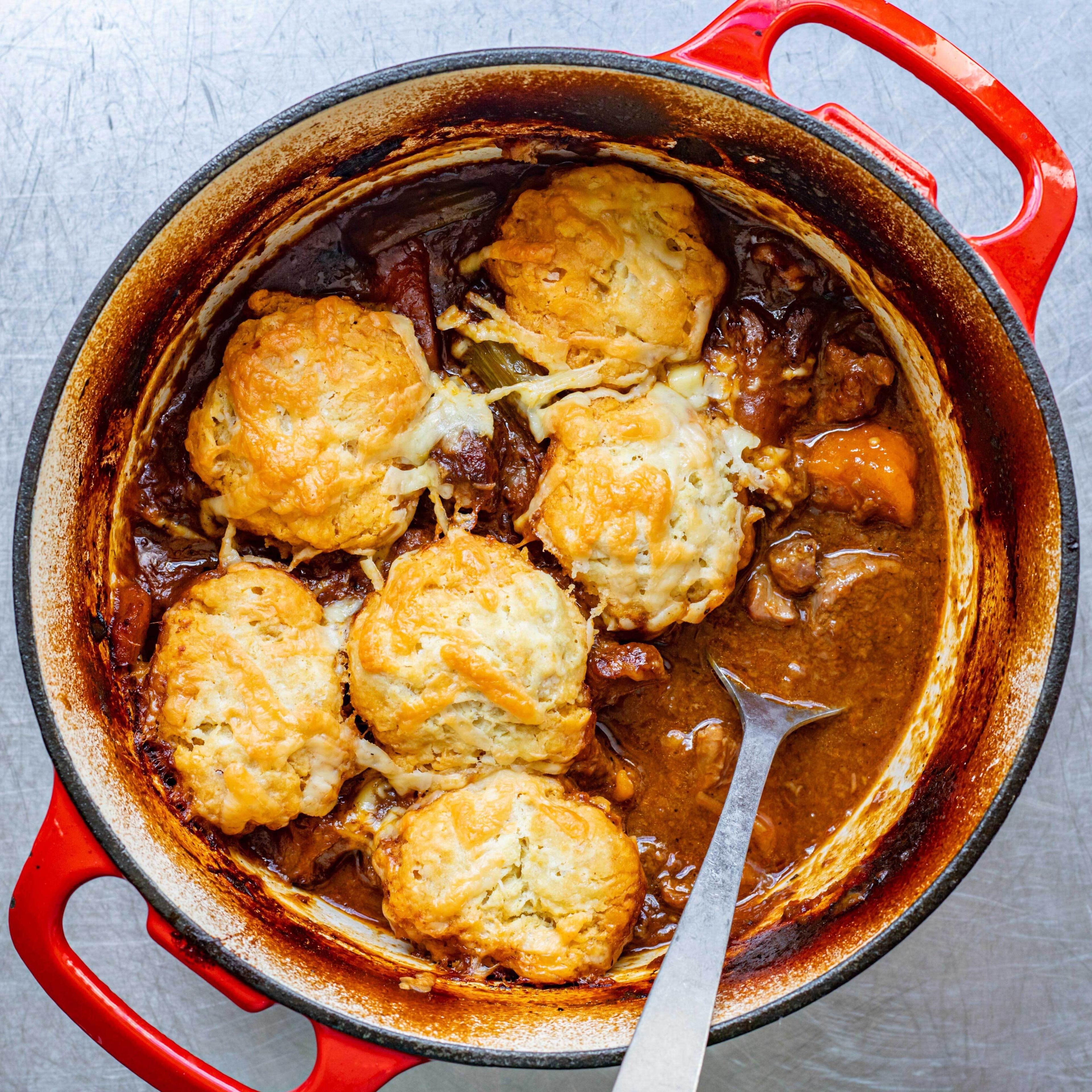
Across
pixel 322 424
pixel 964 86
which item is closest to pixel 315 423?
pixel 322 424

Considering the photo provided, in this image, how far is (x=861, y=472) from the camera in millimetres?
2252

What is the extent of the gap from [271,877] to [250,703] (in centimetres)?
45

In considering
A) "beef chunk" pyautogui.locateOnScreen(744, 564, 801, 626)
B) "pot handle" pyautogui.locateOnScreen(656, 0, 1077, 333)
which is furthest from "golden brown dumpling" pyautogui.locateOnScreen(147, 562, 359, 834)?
"pot handle" pyautogui.locateOnScreen(656, 0, 1077, 333)

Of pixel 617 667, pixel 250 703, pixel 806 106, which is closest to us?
pixel 250 703

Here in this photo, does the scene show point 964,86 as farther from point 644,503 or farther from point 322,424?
point 322,424

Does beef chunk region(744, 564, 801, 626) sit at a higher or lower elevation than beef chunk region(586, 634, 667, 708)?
higher

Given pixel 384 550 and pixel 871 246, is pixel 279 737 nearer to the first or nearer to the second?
pixel 384 550

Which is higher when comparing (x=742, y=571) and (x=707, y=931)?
(x=742, y=571)

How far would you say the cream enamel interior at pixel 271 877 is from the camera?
6.22 ft

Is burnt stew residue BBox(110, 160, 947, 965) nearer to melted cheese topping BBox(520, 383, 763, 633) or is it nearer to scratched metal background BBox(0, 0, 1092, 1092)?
melted cheese topping BBox(520, 383, 763, 633)

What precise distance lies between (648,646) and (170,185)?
1.58 m

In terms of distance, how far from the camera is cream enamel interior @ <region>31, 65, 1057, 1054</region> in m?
1.89

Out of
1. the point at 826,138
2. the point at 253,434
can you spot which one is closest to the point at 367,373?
the point at 253,434

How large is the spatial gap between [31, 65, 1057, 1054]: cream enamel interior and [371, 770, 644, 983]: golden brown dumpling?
107 millimetres
